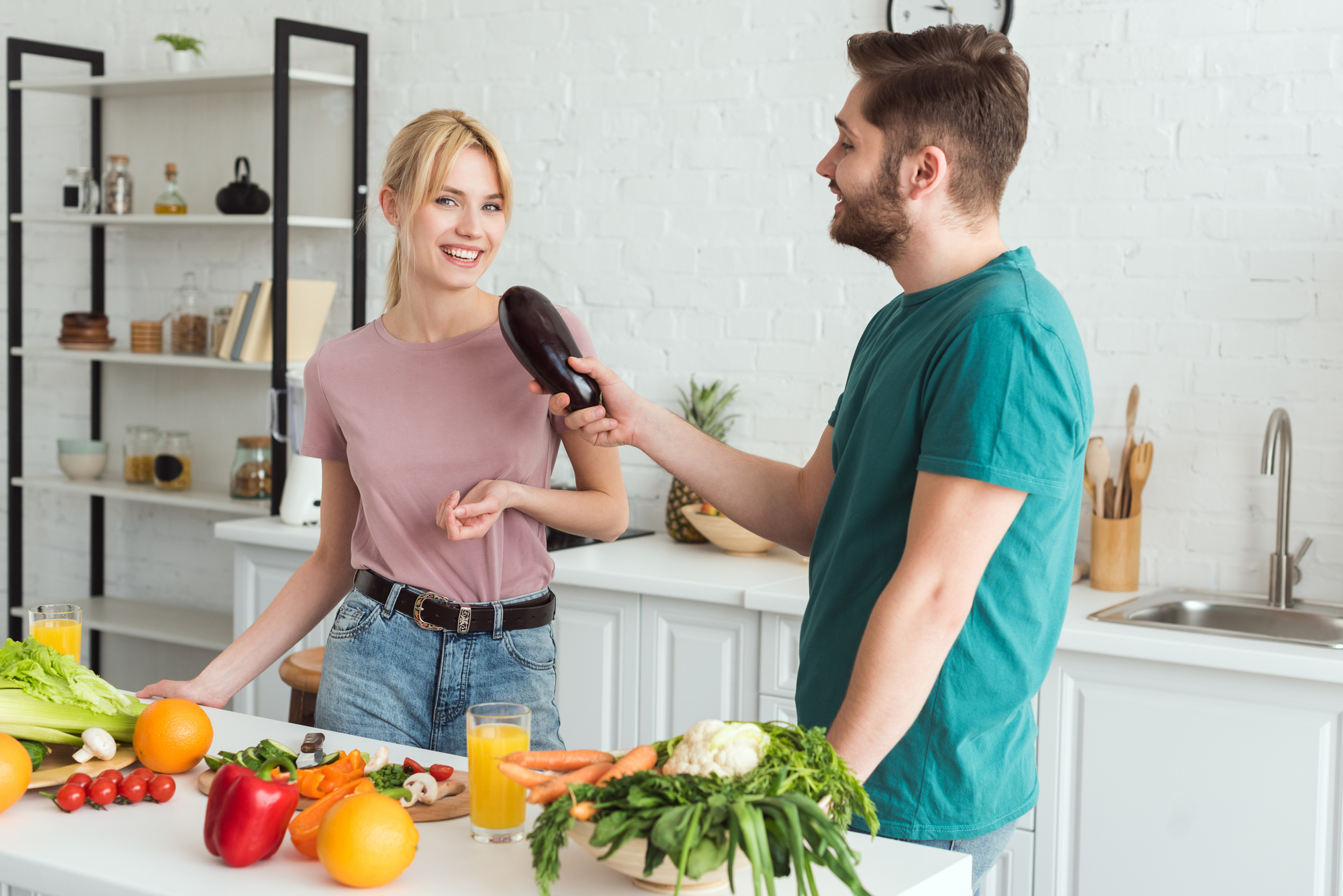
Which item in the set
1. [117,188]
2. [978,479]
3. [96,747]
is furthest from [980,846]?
[117,188]

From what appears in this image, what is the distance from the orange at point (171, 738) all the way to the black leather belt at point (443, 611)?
1.19 ft

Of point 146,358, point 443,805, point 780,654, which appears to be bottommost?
point 780,654

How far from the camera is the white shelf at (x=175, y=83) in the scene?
3502 mm

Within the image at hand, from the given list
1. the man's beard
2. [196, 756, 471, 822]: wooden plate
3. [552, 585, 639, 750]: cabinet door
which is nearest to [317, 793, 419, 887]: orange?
[196, 756, 471, 822]: wooden plate

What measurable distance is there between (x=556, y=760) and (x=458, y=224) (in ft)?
2.87

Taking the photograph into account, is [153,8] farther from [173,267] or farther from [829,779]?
[829,779]

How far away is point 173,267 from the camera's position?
4062 mm

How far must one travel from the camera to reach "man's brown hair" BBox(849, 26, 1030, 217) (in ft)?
4.47

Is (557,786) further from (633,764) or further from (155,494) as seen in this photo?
(155,494)

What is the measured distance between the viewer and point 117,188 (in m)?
3.82

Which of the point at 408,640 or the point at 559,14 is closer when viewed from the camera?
the point at 408,640

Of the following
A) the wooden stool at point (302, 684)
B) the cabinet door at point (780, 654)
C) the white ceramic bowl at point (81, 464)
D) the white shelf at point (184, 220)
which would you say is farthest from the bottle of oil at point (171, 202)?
the cabinet door at point (780, 654)

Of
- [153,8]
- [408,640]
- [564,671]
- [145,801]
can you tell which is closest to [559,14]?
[153,8]

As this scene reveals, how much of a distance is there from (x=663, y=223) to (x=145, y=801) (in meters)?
2.24
